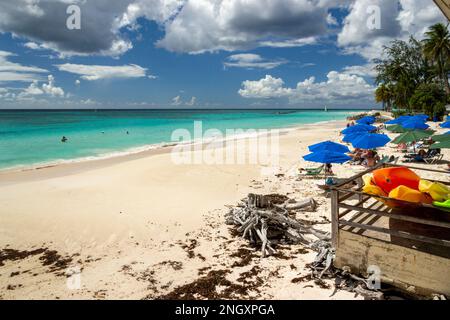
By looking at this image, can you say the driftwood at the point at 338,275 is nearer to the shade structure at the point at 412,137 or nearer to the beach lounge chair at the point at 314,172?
the beach lounge chair at the point at 314,172

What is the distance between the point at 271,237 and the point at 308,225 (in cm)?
155

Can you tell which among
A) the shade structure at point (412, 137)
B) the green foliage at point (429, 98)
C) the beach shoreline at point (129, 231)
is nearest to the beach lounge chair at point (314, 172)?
the beach shoreline at point (129, 231)

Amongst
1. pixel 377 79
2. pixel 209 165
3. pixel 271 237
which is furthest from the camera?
pixel 377 79

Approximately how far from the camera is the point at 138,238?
8.71m

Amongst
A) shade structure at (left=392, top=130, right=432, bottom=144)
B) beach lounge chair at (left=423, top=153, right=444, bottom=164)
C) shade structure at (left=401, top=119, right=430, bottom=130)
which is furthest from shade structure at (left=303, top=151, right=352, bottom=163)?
shade structure at (left=401, top=119, right=430, bottom=130)

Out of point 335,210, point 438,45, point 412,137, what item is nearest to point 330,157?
point 412,137

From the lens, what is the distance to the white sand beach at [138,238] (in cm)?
635

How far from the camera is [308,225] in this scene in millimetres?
9078

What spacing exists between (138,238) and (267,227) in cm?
388

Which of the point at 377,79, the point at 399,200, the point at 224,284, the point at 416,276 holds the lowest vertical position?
the point at 224,284

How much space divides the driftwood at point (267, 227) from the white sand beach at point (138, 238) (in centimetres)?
38
